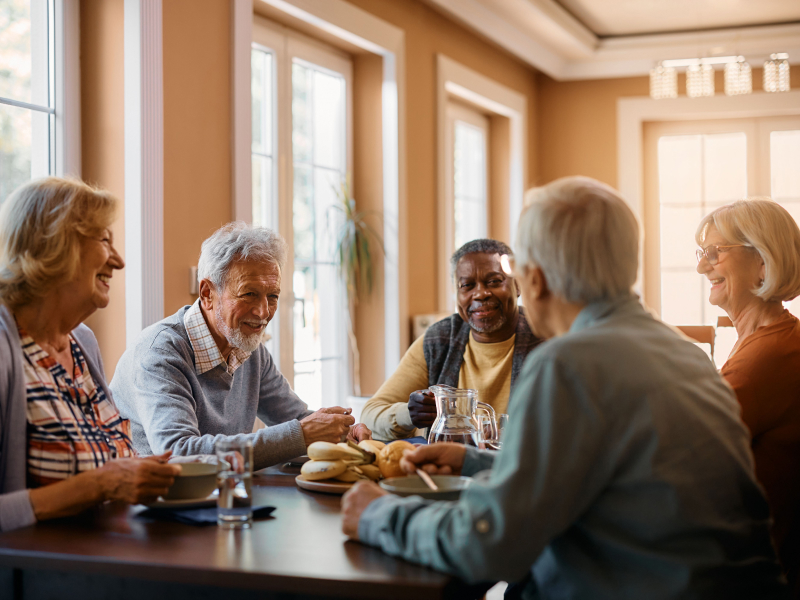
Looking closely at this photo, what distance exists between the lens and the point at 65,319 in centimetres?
163

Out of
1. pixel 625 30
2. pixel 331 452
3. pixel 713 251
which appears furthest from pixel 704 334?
pixel 625 30

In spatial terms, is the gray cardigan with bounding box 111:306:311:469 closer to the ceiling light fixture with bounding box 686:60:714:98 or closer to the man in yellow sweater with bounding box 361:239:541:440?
the man in yellow sweater with bounding box 361:239:541:440

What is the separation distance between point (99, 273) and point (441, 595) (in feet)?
3.30

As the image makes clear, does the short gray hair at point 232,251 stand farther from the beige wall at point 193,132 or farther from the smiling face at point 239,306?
the beige wall at point 193,132

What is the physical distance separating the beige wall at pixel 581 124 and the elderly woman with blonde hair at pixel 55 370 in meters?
4.77

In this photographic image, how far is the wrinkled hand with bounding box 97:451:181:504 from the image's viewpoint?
1386 mm

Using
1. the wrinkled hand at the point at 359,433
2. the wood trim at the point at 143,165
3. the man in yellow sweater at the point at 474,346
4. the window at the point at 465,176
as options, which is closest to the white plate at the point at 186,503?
the wrinkled hand at the point at 359,433

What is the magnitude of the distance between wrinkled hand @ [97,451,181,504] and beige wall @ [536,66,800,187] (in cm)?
498

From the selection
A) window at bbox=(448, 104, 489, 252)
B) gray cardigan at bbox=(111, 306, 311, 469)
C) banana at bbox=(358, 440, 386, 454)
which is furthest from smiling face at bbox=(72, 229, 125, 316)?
window at bbox=(448, 104, 489, 252)

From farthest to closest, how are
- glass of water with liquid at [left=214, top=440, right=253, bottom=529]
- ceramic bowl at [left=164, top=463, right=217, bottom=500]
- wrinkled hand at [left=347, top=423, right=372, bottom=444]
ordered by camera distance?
1. wrinkled hand at [left=347, top=423, right=372, bottom=444]
2. ceramic bowl at [left=164, top=463, right=217, bottom=500]
3. glass of water with liquid at [left=214, top=440, right=253, bottom=529]

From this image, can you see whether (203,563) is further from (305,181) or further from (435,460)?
(305,181)

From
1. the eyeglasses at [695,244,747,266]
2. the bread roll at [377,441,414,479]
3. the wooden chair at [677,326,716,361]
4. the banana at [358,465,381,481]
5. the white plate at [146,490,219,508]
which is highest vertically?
the eyeglasses at [695,244,747,266]

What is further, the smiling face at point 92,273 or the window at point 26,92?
the window at point 26,92

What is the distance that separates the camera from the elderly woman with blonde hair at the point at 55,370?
4.58ft
